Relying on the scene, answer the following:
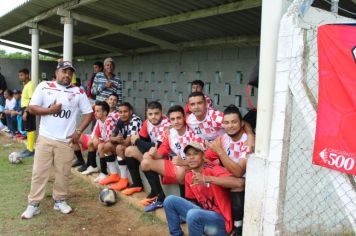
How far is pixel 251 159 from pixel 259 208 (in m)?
0.40

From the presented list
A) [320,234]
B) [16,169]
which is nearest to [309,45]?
[320,234]

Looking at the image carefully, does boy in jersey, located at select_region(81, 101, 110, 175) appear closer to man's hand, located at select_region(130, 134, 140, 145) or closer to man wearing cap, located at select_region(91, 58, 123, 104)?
man's hand, located at select_region(130, 134, 140, 145)

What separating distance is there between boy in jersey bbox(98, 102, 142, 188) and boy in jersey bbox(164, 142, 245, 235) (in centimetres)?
180

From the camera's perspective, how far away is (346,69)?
2.91m

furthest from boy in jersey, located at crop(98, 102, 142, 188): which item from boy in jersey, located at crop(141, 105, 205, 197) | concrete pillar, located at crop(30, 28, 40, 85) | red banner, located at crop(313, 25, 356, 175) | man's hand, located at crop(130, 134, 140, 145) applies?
concrete pillar, located at crop(30, 28, 40, 85)

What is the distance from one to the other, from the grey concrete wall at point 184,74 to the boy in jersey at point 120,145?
2.68 meters

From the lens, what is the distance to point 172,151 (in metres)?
4.65

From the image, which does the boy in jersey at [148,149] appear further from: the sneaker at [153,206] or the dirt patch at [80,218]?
the dirt patch at [80,218]

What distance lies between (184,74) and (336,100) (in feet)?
22.6

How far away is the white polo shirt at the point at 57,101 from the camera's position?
473 cm

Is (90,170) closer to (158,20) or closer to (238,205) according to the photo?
(158,20)

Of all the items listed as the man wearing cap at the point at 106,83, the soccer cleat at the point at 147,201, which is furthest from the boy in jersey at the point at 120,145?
the man wearing cap at the point at 106,83

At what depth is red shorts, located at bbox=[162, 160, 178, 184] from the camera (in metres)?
4.46

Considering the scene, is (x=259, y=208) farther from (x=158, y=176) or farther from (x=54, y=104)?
(x=54, y=104)
